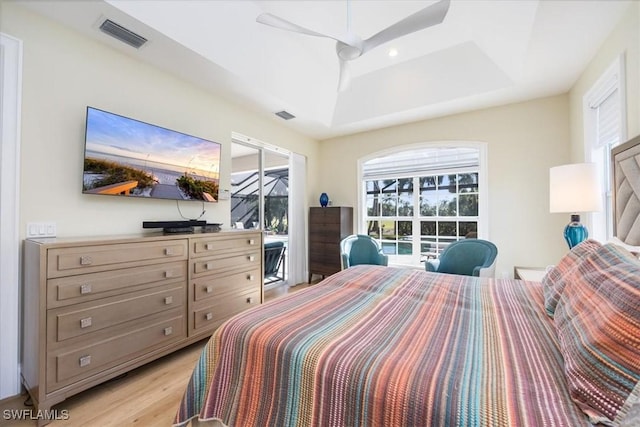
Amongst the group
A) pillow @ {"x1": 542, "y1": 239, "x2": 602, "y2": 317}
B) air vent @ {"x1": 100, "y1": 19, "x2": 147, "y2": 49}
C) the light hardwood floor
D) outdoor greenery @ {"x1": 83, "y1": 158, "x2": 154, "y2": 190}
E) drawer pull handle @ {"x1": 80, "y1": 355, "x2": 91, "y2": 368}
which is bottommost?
the light hardwood floor

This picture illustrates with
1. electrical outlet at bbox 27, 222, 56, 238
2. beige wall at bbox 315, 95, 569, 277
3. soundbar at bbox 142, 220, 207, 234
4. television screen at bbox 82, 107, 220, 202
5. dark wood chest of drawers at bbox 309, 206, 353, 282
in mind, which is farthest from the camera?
dark wood chest of drawers at bbox 309, 206, 353, 282

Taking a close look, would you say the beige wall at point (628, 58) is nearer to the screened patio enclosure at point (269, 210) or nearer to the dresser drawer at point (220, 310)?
the dresser drawer at point (220, 310)

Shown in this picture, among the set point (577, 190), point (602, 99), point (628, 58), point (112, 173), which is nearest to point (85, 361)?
point (112, 173)

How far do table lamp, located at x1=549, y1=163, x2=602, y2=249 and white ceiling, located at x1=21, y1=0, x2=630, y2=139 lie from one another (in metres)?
1.12

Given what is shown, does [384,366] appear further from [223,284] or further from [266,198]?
[266,198]

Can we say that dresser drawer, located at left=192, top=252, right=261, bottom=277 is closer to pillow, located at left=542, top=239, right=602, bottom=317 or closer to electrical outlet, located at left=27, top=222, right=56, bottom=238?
electrical outlet, located at left=27, top=222, right=56, bottom=238

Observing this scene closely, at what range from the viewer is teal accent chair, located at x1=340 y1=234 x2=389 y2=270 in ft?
11.7

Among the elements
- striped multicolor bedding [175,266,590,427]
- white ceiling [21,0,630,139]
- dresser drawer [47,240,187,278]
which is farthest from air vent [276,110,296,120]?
striped multicolor bedding [175,266,590,427]

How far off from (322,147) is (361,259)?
2.43 metres

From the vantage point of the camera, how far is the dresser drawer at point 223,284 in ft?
7.95

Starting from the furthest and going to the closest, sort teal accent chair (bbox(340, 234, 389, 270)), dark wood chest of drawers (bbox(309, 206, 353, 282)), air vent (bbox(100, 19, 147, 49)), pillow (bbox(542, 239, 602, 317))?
dark wood chest of drawers (bbox(309, 206, 353, 282)), teal accent chair (bbox(340, 234, 389, 270)), air vent (bbox(100, 19, 147, 49)), pillow (bbox(542, 239, 602, 317))

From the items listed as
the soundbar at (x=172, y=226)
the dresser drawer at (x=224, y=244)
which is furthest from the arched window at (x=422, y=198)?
the soundbar at (x=172, y=226)

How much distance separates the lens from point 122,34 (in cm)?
211

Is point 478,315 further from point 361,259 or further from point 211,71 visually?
point 211,71
